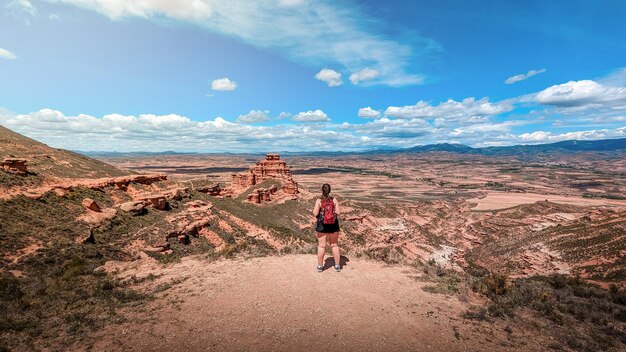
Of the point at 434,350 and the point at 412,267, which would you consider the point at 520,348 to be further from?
the point at 412,267

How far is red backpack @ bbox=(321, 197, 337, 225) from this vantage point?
12258 mm

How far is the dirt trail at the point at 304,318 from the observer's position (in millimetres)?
8047

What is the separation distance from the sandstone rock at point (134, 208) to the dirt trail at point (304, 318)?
1972cm

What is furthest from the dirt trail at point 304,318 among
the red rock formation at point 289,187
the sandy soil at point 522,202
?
the sandy soil at point 522,202

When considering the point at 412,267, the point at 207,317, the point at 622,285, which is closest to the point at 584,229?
the point at 622,285

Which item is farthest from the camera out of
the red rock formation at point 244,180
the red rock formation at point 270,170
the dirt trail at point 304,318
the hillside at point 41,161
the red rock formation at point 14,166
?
the red rock formation at point 270,170

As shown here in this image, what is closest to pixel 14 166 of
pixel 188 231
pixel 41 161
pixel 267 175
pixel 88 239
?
pixel 88 239

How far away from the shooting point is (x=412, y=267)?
566 inches

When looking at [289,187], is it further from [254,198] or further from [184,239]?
[184,239]

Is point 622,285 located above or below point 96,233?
below

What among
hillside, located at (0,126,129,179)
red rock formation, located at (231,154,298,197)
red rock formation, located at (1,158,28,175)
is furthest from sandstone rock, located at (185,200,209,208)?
red rock formation, located at (231,154,298,197)

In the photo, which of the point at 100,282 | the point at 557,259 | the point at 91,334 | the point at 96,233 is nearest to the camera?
the point at 91,334

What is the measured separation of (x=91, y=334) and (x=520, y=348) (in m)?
11.2

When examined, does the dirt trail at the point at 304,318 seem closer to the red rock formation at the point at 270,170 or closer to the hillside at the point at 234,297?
the hillside at the point at 234,297
